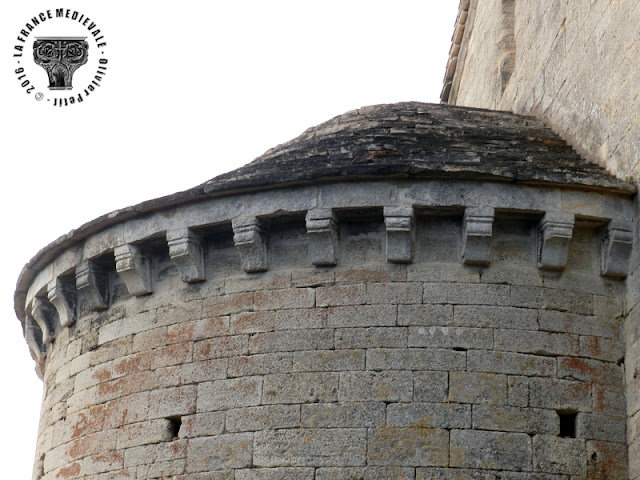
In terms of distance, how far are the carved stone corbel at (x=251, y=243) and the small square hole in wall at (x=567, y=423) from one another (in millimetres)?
2375

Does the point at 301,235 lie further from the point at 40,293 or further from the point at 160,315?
the point at 40,293

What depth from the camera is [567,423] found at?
7941 millimetres

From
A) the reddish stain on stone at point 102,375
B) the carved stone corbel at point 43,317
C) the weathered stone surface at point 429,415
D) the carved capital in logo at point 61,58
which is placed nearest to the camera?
the weathered stone surface at point 429,415

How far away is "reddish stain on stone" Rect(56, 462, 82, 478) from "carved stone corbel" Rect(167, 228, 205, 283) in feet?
5.61

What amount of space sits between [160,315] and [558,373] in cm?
302

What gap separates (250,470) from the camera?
7.83m

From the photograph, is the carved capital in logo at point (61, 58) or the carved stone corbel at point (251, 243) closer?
the carved stone corbel at point (251, 243)

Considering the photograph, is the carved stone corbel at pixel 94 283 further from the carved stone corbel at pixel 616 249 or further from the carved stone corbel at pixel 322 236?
the carved stone corbel at pixel 616 249

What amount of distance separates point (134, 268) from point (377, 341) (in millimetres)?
2099

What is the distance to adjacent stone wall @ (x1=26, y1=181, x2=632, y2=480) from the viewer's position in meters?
7.76

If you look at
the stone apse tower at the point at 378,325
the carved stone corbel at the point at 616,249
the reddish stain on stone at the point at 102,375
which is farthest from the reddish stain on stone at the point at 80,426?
the carved stone corbel at the point at 616,249

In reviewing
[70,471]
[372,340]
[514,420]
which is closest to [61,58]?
[70,471]

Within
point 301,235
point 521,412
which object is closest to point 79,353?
point 301,235

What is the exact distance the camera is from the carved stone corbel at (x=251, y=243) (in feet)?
27.6
